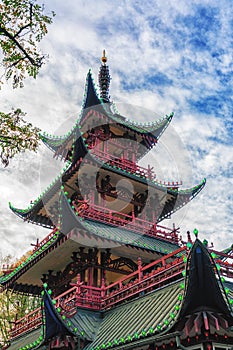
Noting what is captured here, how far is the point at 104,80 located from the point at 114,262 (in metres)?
15.5

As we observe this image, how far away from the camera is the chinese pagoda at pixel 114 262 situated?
27.1 ft

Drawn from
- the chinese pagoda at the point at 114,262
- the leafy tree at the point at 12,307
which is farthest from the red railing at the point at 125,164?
the leafy tree at the point at 12,307

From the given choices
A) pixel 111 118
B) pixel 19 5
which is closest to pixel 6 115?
pixel 19 5

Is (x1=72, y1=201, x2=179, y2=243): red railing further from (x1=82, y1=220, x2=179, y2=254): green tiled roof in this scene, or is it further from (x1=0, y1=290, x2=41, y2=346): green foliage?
(x1=0, y1=290, x2=41, y2=346): green foliage

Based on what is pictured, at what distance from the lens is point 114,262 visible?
655 inches

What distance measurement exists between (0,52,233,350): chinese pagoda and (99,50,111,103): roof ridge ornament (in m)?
0.08

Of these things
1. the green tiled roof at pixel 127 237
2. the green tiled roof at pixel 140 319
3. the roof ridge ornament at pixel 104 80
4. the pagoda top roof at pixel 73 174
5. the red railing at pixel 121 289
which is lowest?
the green tiled roof at pixel 140 319

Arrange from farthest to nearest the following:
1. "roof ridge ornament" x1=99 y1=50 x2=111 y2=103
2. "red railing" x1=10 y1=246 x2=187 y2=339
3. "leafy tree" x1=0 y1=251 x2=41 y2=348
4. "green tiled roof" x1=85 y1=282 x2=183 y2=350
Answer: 1. "leafy tree" x1=0 y1=251 x2=41 y2=348
2. "roof ridge ornament" x1=99 y1=50 x2=111 y2=103
3. "red railing" x1=10 y1=246 x2=187 y2=339
4. "green tiled roof" x1=85 y1=282 x2=183 y2=350

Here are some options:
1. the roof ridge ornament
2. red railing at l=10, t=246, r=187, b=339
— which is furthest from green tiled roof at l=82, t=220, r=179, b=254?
the roof ridge ornament

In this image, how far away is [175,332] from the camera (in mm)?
8266

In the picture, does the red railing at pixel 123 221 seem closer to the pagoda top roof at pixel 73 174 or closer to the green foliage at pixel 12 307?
the pagoda top roof at pixel 73 174

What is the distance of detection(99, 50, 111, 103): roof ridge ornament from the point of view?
2644 cm

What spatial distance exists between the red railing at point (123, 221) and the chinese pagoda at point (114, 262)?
6cm

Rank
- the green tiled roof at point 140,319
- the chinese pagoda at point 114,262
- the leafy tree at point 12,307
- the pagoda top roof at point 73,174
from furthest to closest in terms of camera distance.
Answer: the leafy tree at point 12,307 → the pagoda top roof at point 73,174 → the green tiled roof at point 140,319 → the chinese pagoda at point 114,262
